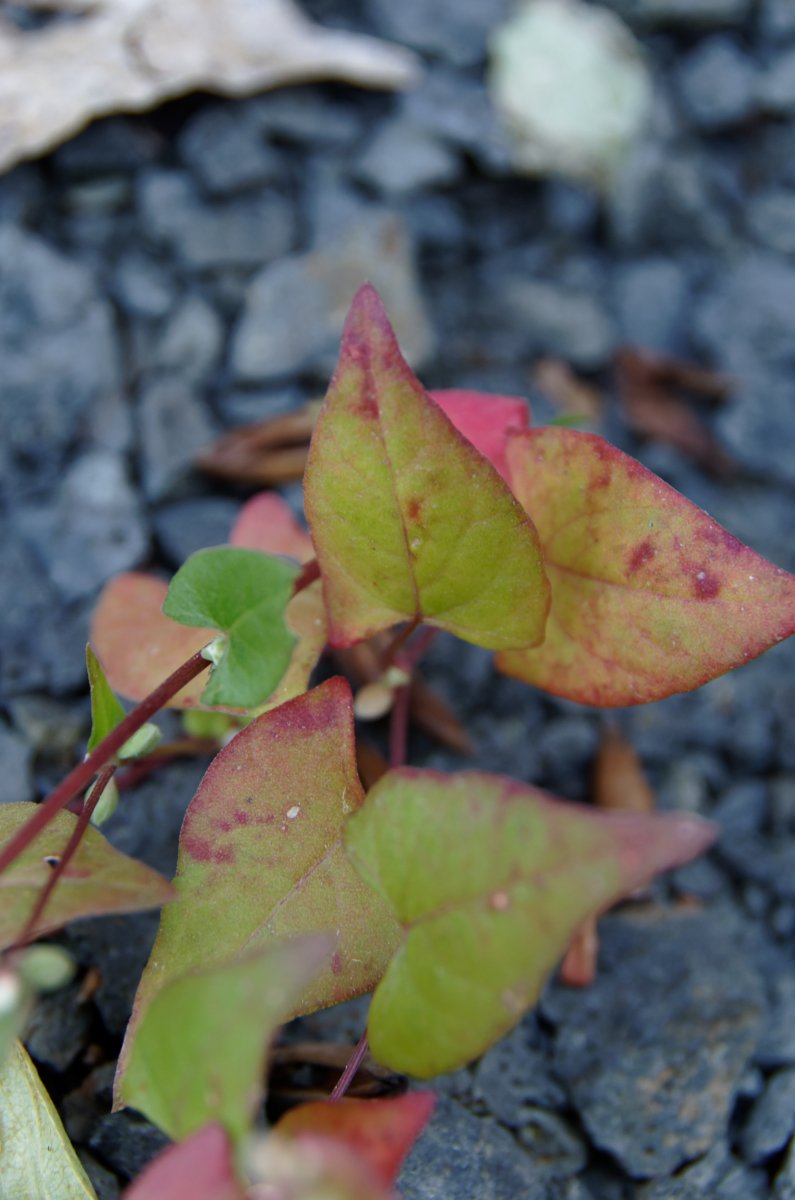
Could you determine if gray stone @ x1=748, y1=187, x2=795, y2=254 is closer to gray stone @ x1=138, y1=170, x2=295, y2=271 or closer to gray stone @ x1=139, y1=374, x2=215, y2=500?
gray stone @ x1=138, y1=170, x2=295, y2=271

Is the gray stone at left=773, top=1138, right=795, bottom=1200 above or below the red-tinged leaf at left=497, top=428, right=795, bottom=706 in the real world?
below

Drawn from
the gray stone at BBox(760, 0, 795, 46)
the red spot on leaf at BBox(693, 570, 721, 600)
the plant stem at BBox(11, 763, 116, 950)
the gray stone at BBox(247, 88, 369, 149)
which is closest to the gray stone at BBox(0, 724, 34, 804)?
the plant stem at BBox(11, 763, 116, 950)

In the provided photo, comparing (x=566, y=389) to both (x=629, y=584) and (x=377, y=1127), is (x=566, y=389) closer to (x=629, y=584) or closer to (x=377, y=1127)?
(x=629, y=584)

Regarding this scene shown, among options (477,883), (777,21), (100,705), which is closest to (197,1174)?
(477,883)

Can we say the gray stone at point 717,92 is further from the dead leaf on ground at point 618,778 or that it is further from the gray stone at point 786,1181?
the gray stone at point 786,1181

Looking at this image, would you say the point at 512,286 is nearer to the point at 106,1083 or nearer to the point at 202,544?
the point at 202,544
